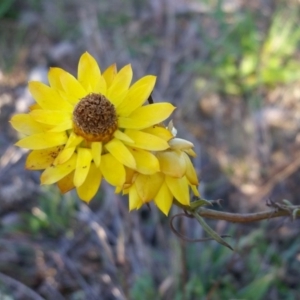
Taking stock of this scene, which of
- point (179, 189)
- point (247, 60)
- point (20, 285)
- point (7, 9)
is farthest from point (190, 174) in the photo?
point (7, 9)

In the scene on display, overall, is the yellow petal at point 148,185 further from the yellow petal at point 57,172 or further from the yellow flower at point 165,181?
the yellow petal at point 57,172

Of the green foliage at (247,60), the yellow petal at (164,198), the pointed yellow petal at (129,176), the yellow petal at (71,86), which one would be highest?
the yellow petal at (71,86)

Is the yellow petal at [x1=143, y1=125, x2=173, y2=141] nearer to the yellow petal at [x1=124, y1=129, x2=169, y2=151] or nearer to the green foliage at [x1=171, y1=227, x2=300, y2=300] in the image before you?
the yellow petal at [x1=124, y1=129, x2=169, y2=151]

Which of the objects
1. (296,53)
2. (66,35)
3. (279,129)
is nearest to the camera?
(279,129)

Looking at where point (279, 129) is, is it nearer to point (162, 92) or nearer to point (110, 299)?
point (162, 92)

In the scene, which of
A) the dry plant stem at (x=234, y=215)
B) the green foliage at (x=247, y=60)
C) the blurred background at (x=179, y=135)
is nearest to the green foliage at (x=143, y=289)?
the blurred background at (x=179, y=135)

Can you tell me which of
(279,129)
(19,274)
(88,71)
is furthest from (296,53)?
(88,71)
